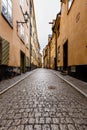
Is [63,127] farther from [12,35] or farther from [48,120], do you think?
[12,35]

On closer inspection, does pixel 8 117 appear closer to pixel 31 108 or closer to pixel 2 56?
pixel 31 108

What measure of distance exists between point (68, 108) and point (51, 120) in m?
0.83

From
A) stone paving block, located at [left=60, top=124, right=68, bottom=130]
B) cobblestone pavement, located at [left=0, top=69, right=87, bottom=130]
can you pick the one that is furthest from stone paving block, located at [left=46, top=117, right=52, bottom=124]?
stone paving block, located at [left=60, top=124, right=68, bottom=130]

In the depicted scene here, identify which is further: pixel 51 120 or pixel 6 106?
pixel 6 106

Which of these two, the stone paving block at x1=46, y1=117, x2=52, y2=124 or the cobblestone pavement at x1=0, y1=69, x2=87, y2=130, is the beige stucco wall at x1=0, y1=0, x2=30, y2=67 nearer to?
the cobblestone pavement at x1=0, y1=69, x2=87, y2=130

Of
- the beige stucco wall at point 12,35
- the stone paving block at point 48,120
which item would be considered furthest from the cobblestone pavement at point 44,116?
the beige stucco wall at point 12,35

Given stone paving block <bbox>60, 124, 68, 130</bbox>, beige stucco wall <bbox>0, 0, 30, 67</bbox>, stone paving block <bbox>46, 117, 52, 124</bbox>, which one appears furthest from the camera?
beige stucco wall <bbox>0, 0, 30, 67</bbox>

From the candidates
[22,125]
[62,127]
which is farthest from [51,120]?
[22,125]

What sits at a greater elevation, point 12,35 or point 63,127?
point 12,35

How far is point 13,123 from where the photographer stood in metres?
2.65

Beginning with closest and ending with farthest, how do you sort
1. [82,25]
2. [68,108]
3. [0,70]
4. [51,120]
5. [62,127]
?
1. [62,127]
2. [51,120]
3. [68,108]
4. [0,70]
5. [82,25]

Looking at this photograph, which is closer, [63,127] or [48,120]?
[63,127]

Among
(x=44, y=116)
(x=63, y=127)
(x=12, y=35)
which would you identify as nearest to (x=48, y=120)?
(x=44, y=116)

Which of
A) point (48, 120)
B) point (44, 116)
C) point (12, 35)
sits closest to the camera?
point (48, 120)
